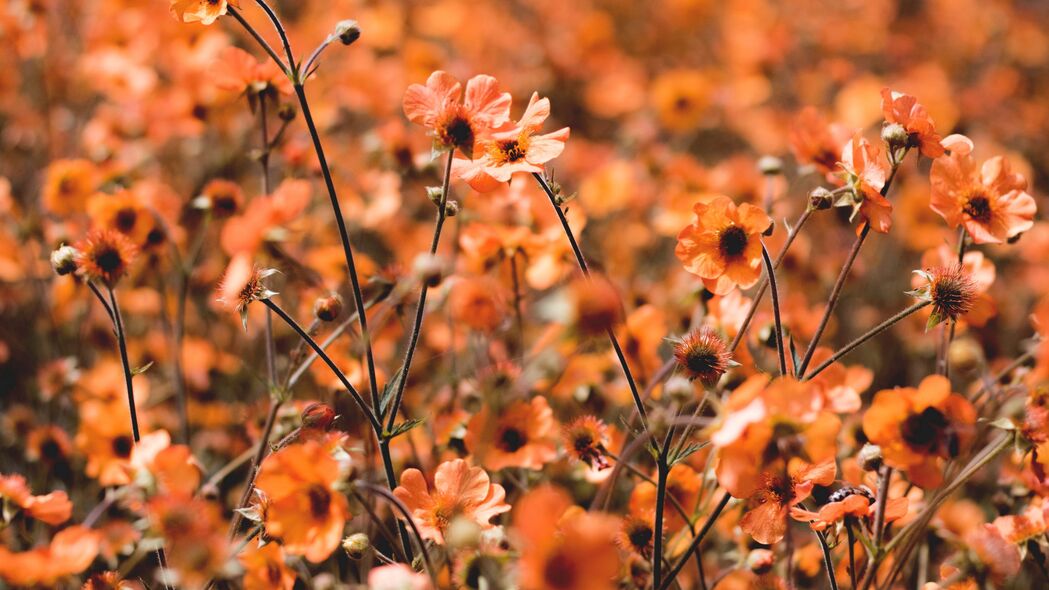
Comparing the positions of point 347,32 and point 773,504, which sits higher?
point 347,32

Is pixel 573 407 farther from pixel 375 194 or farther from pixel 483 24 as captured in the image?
pixel 483 24

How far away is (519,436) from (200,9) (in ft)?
4.29

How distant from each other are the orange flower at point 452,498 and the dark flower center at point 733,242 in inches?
29.7

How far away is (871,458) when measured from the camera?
69.9 inches

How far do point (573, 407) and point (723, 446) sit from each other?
149cm

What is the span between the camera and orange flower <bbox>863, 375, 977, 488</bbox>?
161cm

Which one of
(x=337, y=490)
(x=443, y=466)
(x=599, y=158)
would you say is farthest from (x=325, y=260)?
(x=599, y=158)

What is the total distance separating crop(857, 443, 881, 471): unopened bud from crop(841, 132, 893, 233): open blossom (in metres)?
0.48

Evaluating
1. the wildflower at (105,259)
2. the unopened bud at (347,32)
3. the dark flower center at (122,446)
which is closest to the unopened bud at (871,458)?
the unopened bud at (347,32)

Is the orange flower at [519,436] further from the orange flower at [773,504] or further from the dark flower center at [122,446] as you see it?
the dark flower center at [122,446]

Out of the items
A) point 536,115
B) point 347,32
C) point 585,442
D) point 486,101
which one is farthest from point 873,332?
point 347,32

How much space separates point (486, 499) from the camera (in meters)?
1.82

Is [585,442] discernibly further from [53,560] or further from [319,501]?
[53,560]

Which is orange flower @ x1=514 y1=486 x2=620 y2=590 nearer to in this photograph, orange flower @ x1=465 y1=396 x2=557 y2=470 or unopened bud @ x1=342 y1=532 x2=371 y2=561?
unopened bud @ x1=342 y1=532 x2=371 y2=561
